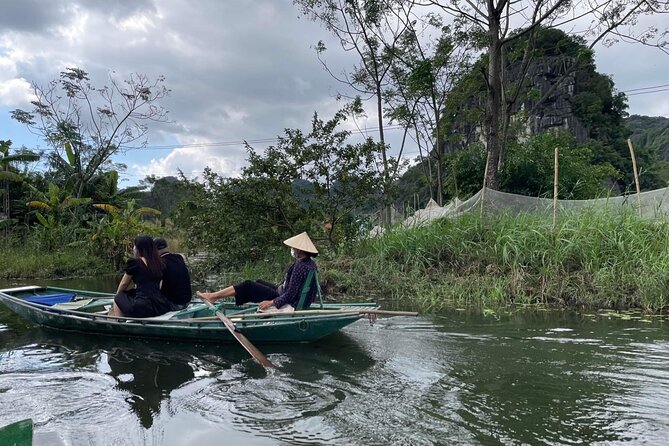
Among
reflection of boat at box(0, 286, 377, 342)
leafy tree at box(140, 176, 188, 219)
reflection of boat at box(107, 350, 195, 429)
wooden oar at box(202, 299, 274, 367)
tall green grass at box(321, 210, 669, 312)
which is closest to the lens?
reflection of boat at box(107, 350, 195, 429)

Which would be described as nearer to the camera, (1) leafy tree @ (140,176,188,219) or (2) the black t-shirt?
(2) the black t-shirt

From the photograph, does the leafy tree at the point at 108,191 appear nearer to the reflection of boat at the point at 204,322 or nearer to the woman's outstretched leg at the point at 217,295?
the reflection of boat at the point at 204,322

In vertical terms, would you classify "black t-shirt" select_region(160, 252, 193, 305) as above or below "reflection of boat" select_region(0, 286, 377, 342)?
above

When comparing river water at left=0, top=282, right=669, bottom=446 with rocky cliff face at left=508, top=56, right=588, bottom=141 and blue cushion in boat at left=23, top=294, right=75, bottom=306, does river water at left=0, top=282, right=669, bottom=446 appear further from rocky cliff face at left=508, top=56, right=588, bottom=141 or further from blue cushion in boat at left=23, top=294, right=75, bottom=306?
rocky cliff face at left=508, top=56, right=588, bottom=141

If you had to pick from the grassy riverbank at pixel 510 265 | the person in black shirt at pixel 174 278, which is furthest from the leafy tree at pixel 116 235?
the person in black shirt at pixel 174 278

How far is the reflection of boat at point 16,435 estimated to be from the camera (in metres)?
2.09

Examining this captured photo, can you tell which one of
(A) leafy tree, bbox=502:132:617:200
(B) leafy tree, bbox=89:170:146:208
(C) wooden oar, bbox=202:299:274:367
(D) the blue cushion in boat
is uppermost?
(B) leafy tree, bbox=89:170:146:208

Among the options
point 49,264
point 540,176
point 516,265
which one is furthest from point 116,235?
point 540,176

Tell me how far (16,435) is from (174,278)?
4614 millimetres

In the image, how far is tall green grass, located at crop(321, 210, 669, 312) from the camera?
7945 mm

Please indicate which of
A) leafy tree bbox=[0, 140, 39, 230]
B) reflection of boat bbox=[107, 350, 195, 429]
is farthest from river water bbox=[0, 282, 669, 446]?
leafy tree bbox=[0, 140, 39, 230]

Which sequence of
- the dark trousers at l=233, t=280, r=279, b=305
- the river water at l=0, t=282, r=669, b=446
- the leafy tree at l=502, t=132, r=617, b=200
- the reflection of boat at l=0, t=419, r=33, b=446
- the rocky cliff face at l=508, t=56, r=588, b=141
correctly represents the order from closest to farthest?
the reflection of boat at l=0, t=419, r=33, b=446, the river water at l=0, t=282, r=669, b=446, the dark trousers at l=233, t=280, r=279, b=305, the leafy tree at l=502, t=132, r=617, b=200, the rocky cliff face at l=508, t=56, r=588, b=141

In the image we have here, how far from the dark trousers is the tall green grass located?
2.75 m

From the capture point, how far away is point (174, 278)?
6.64 metres
